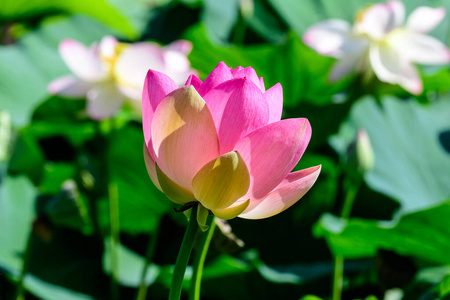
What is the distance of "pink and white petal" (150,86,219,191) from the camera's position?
1.01 ft

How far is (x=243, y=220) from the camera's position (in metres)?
1.00

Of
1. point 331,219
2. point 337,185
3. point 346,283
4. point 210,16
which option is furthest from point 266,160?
point 210,16

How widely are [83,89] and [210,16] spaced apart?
2.31 feet

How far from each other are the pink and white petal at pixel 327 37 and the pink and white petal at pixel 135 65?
0.91 feet

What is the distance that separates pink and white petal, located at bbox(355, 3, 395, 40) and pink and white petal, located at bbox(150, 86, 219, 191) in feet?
2.23

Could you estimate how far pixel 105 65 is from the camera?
0.81m

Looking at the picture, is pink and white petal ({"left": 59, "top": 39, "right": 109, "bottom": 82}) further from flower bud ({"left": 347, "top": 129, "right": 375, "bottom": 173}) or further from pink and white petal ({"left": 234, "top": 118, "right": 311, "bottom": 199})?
pink and white petal ({"left": 234, "top": 118, "right": 311, "bottom": 199})

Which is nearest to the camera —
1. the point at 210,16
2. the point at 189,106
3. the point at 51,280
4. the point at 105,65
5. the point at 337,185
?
the point at 189,106

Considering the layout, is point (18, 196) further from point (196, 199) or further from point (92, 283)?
point (196, 199)

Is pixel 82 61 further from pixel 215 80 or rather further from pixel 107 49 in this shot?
pixel 215 80

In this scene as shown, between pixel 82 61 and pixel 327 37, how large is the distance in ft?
1.32

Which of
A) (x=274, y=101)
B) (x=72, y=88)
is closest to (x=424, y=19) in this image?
(x=72, y=88)

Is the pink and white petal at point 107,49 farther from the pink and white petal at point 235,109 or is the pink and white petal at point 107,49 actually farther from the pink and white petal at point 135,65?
the pink and white petal at point 235,109

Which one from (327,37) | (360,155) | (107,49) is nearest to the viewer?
(360,155)
